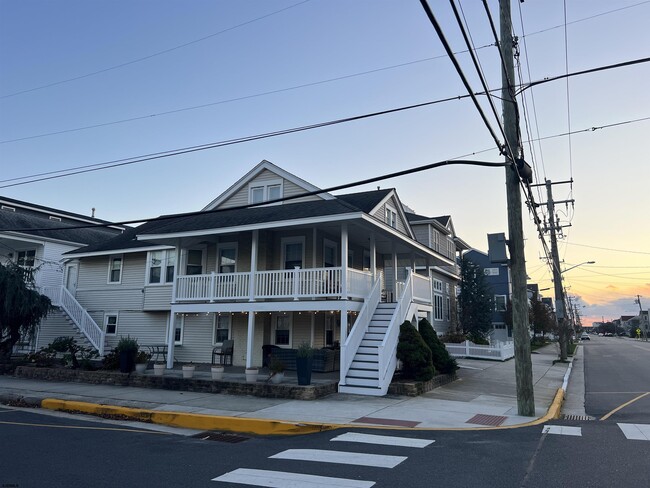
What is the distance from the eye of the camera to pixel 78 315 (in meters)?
22.8

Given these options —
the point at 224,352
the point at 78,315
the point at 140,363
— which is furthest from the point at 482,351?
the point at 78,315

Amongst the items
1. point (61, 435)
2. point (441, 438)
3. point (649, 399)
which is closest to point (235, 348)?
point (61, 435)

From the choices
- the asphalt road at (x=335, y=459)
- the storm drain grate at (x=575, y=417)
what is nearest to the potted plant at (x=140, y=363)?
the asphalt road at (x=335, y=459)

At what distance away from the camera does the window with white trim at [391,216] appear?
21.0 metres

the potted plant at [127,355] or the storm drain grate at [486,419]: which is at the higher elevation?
the potted plant at [127,355]

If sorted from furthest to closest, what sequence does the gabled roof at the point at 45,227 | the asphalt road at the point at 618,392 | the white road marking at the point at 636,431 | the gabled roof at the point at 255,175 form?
the gabled roof at the point at 45,227 → the gabled roof at the point at 255,175 → the asphalt road at the point at 618,392 → the white road marking at the point at 636,431

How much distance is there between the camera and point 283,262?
19000mm

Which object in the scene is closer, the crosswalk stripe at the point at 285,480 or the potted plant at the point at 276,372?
the crosswalk stripe at the point at 285,480

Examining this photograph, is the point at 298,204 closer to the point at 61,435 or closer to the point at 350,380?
the point at 350,380

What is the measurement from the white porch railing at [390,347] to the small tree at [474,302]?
25.8 meters

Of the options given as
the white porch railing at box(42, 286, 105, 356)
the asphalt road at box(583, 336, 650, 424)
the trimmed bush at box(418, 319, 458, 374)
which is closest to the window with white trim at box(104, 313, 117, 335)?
the white porch railing at box(42, 286, 105, 356)

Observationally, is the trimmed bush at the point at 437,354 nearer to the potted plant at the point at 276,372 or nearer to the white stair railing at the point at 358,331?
the white stair railing at the point at 358,331

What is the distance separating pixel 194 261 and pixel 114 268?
20.4 feet

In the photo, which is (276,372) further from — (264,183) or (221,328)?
(264,183)
